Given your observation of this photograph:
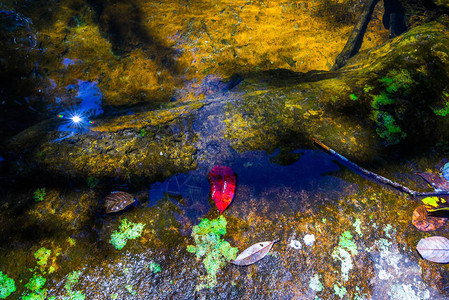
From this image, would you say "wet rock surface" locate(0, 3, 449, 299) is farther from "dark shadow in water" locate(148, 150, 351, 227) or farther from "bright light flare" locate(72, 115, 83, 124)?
"bright light flare" locate(72, 115, 83, 124)

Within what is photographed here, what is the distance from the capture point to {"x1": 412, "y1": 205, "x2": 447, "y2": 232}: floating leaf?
4.42 ft

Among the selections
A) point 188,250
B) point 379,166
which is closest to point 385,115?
point 379,166

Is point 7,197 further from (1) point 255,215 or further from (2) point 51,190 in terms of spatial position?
A: (1) point 255,215

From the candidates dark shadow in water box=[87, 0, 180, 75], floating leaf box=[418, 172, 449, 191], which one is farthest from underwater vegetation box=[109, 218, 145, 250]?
dark shadow in water box=[87, 0, 180, 75]

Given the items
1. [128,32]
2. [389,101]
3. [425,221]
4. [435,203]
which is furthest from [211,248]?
[128,32]

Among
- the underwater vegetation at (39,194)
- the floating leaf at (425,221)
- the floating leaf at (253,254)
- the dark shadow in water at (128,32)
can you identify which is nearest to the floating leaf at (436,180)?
the floating leaf at (425,221)

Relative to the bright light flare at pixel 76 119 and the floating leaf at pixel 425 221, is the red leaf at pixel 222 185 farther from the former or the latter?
the bright light flare at pixel 76 119

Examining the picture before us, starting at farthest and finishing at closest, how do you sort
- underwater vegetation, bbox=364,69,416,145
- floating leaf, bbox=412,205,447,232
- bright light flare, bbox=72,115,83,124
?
1. bright light flare, bbox=72,115,83,124
2. underwater vegetation, bbox=364,69,416,145
3. floating leaf, bbox=412,205,447,232

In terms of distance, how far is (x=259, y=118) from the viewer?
181 cm

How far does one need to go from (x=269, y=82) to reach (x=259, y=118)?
1.16m

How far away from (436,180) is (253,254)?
1382 millimetres

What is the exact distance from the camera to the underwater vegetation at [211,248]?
4.03ft

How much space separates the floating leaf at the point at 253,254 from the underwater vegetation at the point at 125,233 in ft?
1.91

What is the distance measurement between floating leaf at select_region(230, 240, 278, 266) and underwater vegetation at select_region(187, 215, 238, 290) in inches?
1.5
